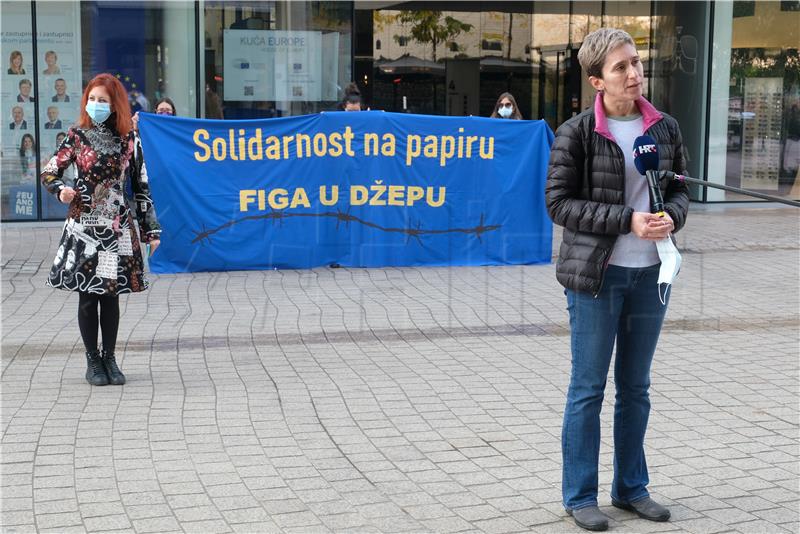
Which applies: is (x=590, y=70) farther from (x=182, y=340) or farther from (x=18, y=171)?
(x=18, y=171)

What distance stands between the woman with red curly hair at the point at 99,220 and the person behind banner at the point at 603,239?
3261 millimetres

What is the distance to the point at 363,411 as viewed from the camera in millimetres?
6055

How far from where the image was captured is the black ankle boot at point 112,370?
6.61 m

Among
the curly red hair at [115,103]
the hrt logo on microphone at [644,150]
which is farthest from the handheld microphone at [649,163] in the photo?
the curly red hair at [115,103]

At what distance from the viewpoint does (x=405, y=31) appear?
1858cm

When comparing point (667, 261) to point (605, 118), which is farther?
point (605, 118)

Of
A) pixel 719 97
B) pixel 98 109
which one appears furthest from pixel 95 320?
pixel 719 97

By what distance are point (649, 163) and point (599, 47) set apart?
0.53 metres

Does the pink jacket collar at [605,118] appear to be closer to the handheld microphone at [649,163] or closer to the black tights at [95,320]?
the handheld microphone at [649,163]

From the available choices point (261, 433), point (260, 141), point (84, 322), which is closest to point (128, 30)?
point (260, 141)

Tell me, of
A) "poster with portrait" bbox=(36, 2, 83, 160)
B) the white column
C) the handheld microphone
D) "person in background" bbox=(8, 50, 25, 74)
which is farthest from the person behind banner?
the white column

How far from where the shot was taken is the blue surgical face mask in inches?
254

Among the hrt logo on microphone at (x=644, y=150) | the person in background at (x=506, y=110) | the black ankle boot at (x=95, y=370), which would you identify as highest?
the person in background at (x=506, y=110)

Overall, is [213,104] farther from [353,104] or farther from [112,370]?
[112,370]
